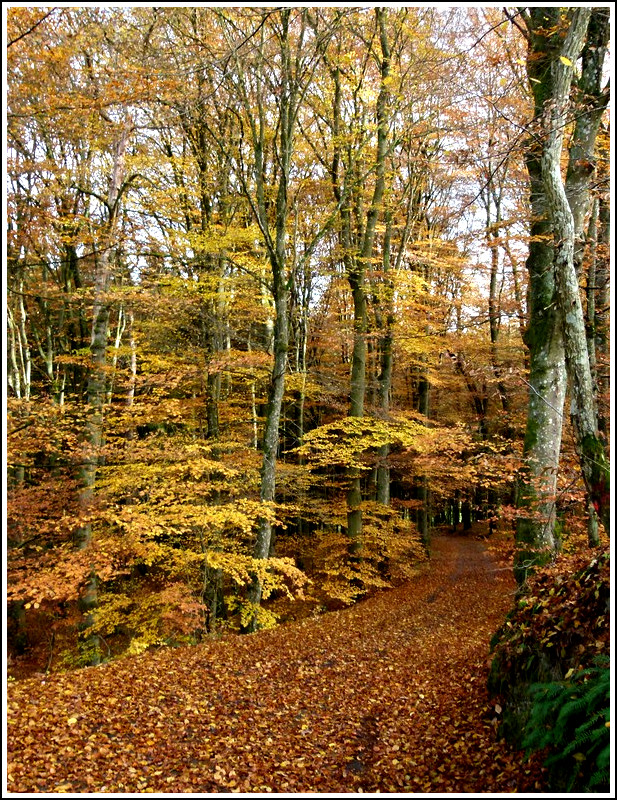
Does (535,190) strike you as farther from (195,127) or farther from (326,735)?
(195,127)

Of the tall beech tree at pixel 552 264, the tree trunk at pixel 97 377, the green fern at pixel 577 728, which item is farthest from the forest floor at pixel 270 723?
the tree trunk at pixel 97 377

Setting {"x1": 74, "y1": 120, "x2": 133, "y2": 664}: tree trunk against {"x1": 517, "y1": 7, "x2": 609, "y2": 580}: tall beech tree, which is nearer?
{"x1": 517, "y1": 7, "x2": 609, "y2": 580}: tall beech tree

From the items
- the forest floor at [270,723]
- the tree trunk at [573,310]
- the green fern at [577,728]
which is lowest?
the forest floor at [270,723]

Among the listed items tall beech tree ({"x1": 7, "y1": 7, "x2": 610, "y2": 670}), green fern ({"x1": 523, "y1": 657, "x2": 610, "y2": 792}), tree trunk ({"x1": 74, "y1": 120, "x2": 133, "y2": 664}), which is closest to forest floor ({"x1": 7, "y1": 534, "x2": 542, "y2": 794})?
green fern ({"x1": 523, "y1": 657, "x2": 610, "y2": 792})

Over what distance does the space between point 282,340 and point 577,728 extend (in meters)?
7.69

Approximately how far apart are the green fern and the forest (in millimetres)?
32

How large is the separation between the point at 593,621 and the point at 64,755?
4813 mm

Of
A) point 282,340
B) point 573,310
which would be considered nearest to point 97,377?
point 282,340

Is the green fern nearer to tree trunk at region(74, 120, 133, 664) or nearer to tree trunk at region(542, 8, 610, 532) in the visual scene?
tree trunk at region(542, 8, 610, 532)

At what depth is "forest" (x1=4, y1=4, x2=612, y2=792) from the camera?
488cm

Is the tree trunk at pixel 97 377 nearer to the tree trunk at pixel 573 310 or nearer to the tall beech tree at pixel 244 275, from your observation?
the tall beech tree at pixel 244 275

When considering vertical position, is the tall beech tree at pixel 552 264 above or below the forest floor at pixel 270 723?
above

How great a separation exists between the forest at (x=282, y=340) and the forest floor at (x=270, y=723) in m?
0.07

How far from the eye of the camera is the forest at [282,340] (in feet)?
16.0
